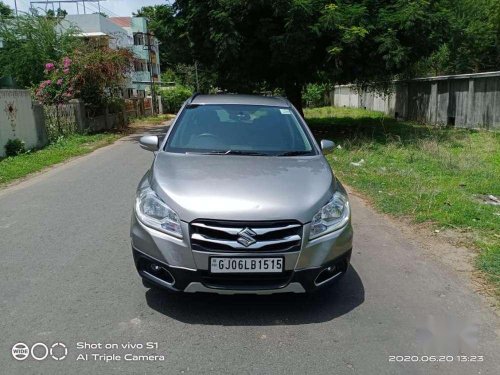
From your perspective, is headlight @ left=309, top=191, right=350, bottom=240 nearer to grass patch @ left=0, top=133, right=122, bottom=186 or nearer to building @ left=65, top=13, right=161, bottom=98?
grass patch @ left=0, top=133, right=122, bottom=186

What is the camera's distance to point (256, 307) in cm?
394

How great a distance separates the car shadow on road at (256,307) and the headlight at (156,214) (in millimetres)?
720

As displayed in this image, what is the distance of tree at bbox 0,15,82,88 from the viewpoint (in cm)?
2283

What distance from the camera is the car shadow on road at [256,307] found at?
12.3 ft

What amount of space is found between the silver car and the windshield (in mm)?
422

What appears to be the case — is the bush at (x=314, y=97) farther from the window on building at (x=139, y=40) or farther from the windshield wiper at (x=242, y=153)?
the windshield wiper at (x=242, y=153)

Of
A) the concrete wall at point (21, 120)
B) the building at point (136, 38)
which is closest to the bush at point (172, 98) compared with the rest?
the building at point (136, 38)

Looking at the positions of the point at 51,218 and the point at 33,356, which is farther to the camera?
the point at 51,218

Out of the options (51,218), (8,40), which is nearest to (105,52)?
(8,40)

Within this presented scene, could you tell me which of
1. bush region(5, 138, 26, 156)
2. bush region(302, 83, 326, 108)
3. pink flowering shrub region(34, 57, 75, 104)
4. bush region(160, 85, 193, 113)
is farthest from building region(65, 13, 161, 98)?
bush region(5, 138, 26, 156)

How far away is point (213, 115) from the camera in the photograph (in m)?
5.20

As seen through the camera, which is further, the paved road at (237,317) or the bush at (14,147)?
the bush at (14,147)

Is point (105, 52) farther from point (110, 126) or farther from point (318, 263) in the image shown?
point (318, 263)

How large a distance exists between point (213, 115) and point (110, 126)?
63.9 feet
